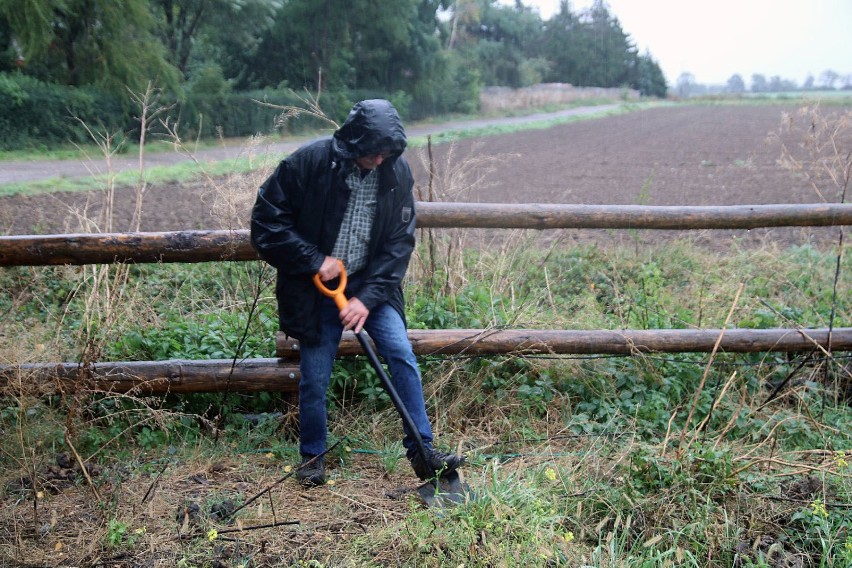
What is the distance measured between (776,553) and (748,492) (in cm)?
34

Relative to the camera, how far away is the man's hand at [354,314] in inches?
132

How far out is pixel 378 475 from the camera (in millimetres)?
3838

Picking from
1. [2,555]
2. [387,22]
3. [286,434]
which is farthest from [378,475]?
[387,22]

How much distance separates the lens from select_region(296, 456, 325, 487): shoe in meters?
3.62

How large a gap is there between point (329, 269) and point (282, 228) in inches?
11.1

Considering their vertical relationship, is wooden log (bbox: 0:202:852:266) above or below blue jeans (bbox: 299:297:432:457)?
Answer: above

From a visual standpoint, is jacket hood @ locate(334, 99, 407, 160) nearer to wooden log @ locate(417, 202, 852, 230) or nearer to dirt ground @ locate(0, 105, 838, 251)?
dirt ground @ locate(0, 105, 838, 251)

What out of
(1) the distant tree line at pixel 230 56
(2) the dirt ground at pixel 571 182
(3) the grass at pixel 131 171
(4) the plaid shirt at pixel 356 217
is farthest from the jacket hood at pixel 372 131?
(1) the distant tree line at pixel 230 56

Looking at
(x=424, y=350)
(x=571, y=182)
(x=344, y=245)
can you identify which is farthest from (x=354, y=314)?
(x=571, y=182)

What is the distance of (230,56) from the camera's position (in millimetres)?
28312

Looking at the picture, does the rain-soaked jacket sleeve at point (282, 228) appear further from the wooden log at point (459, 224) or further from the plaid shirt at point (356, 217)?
the wooden log at point (459, 224)

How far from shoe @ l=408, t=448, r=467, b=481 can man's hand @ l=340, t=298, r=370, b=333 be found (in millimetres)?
660

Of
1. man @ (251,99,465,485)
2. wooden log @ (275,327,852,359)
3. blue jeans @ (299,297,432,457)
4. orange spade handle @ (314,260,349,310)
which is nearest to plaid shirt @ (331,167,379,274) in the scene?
man @ (251,99,465,485)

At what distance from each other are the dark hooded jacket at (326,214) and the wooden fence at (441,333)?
777 mm
